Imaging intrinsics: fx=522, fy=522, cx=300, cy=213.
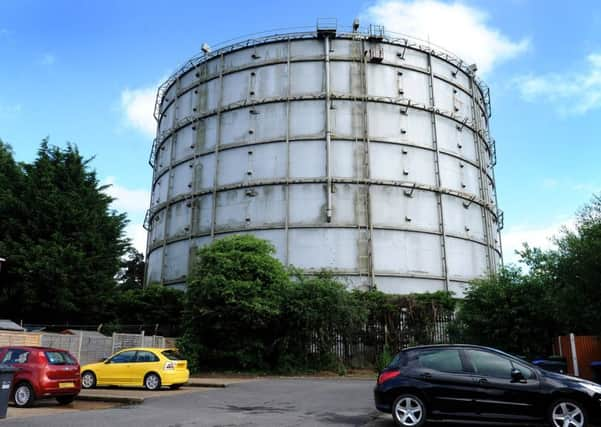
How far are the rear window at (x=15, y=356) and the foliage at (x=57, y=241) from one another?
12.8 m

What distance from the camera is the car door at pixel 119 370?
48.5 feet

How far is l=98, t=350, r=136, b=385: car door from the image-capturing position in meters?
14.8

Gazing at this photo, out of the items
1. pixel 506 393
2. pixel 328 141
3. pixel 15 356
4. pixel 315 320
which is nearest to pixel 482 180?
pixel 328 141

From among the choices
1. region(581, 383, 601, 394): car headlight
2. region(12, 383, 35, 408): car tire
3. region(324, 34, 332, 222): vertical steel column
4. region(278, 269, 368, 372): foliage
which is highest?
region(324, 34, 332, 222): vertical steel column

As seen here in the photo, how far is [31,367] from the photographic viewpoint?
35.7 ft

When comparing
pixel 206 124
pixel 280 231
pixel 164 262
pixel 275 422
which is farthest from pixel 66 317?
pixel 275 422

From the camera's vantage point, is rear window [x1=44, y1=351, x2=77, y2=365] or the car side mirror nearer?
the car side mirror

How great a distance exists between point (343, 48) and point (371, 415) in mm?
24499

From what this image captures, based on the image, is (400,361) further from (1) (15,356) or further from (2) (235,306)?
(2) (235,306)

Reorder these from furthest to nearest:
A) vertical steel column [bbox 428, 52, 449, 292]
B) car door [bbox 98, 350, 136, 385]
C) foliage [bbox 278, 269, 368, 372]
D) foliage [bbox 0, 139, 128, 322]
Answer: vertical steel column [bbox 428, 52, 449, 292] → foliage [bbox 0, 139, 128, 322] → foliage [bbox 278, 269, 368, 372] → car door [bbox 98, 350, 136, 385]

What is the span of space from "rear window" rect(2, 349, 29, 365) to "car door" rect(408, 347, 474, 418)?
8.12m

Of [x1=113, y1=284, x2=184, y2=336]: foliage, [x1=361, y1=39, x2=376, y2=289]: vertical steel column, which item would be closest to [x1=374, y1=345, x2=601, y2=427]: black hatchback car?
[x1=361, y1=39, x2=376, y2=289]: vertical steel column

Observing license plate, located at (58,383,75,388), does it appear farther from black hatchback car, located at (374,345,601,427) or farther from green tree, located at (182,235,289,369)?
green tree, located at (182,235,289,369)

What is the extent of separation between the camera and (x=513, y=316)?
1816 cm
